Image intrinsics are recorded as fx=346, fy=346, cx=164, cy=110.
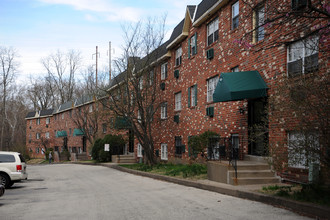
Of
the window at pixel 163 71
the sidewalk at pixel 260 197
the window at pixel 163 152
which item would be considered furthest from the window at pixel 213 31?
the window at pixel 163 152

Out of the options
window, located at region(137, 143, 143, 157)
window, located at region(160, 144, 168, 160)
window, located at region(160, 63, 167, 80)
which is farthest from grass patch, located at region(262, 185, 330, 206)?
window, located at region(137, 143, 143, 157)

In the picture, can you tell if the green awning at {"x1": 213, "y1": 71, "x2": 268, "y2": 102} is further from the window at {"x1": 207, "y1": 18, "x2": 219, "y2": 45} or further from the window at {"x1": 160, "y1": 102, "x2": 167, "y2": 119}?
the window at {"x1": 160, "y1": 102, "x2": 167, "y2": 119}

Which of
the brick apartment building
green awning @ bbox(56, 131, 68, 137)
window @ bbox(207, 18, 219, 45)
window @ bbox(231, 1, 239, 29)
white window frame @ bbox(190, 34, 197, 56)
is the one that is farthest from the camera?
green awning @ bbox(56, 131, 68, 137)

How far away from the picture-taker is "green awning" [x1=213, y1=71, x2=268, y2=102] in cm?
1229

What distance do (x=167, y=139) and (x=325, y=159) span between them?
17.3 m

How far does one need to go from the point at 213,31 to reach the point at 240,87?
6335 mm

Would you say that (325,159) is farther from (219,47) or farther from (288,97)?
(219,47)

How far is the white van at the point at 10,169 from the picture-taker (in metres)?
14.4

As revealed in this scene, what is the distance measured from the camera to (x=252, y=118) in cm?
1387

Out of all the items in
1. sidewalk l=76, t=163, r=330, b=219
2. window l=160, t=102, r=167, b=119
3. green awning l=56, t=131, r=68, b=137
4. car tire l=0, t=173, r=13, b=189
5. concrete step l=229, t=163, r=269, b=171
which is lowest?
car tire l=0, t=173, r=13, b=189

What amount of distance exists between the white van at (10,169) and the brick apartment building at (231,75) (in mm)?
8110

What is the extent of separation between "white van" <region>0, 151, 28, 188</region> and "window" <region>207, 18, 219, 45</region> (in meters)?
10.9

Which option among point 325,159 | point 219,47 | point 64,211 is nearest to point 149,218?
point 64,211

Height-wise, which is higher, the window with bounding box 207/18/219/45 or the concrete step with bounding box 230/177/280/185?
the window with bounding box 207/18/219/45
